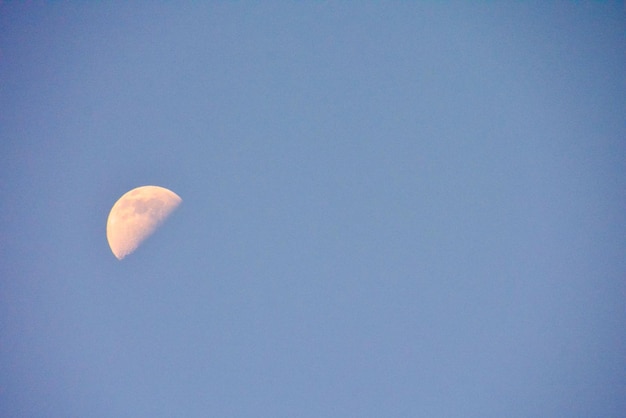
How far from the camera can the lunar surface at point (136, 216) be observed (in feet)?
15.1

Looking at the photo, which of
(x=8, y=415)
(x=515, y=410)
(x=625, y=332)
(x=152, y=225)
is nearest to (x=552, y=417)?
(x=515, y=410)

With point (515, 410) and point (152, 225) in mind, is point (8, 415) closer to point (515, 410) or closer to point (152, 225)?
point (152, 225)

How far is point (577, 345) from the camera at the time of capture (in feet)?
17.5

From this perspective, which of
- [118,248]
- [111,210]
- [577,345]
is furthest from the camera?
[577,345]

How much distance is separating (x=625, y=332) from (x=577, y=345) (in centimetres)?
100

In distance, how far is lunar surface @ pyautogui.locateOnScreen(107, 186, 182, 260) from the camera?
181 inches

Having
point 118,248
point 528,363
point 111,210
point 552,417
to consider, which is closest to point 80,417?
point 118,248

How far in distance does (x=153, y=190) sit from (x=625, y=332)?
38.1 ft

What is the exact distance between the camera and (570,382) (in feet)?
17.1

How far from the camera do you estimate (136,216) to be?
4656mm

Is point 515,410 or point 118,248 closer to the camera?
point 118,248

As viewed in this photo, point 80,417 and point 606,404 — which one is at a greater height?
point 606,404

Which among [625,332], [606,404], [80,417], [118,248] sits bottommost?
[80,417]

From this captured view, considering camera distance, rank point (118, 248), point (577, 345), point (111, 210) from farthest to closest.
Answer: point (577, 345)
point (111, 210)
point (118, 248)
